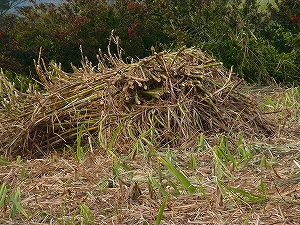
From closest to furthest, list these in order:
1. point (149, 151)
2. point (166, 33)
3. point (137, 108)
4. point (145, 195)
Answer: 1. point (145, 195)
2. point (149, 151)
3. point (137, 108)
4. point (166, 33)

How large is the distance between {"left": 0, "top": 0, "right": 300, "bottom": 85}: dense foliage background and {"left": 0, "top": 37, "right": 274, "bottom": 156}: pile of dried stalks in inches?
114

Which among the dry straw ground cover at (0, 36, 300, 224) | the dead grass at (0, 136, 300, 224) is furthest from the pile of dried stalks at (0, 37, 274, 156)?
the dead grass at (0, 136, 300, 224)

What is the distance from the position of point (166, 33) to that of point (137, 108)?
3.75 metres

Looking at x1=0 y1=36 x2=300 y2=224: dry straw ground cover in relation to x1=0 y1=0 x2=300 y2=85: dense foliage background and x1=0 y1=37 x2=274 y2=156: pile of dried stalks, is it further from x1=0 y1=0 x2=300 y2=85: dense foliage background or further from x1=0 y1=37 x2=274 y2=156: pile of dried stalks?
x1=0 y1=0 x2=300 y2=85: dense foliage background

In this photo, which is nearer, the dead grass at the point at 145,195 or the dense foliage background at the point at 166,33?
the dead grass at the point at 145,195

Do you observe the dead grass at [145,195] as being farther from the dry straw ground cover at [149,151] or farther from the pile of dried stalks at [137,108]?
the pile of dried stalks at [137,108]

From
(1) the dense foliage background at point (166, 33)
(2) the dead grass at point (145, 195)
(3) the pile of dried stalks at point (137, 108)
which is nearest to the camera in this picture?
(2) the dead grass at point (145, 195)

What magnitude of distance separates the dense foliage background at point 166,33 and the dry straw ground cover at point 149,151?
219 centimetres

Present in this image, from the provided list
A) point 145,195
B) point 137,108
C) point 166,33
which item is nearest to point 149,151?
point 145,195

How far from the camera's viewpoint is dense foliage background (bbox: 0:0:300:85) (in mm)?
6906

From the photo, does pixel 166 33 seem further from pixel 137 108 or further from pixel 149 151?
pixel 149 151

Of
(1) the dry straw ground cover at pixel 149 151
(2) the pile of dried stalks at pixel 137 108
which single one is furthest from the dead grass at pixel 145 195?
(2) the pile of dried stalks at pixel 137 108

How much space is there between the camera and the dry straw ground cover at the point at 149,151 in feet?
7.63

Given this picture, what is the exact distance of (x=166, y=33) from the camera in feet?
24.2
